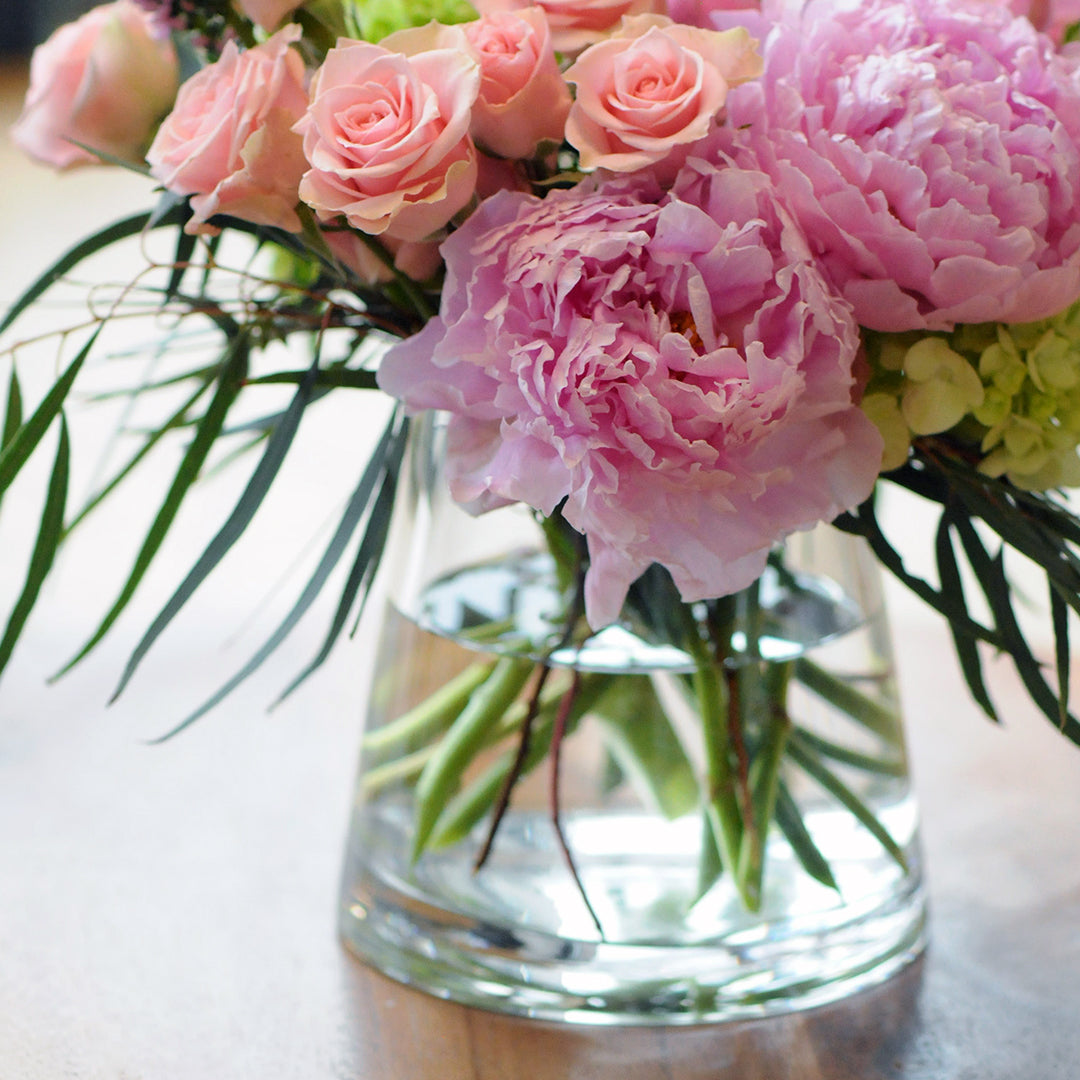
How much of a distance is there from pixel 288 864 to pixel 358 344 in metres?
0.24

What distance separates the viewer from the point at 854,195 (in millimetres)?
392

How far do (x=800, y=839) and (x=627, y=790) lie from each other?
0.07 m

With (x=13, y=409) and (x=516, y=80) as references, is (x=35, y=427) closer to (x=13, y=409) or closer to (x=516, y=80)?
(x=13, y=409)

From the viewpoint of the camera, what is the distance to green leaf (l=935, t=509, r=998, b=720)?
0.49m

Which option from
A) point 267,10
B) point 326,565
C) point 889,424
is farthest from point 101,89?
point 889,424

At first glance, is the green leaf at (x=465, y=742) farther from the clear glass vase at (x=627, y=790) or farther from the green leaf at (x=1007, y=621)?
the green leaf at (x=1007, y=621)

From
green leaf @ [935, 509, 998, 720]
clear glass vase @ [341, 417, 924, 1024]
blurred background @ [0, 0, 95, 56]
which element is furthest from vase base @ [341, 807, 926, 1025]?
blurred background @ [0, 0, 95, 56]

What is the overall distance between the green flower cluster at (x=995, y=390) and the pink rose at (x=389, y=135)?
14 cm

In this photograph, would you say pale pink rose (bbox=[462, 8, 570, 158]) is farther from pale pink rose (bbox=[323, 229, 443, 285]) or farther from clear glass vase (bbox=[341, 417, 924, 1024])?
clear glass vase (bbox=[341, 417, 924, 1024])

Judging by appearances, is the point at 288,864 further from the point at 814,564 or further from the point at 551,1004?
the point at 814,564

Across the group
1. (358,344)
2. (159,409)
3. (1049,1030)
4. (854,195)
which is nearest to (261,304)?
(358,344)

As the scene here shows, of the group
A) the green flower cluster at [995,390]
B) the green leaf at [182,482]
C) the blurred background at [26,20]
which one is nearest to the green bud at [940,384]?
the green flower cluster at [995,390]

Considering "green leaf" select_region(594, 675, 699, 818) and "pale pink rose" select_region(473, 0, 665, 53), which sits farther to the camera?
"green leaf" select_region(594, 675, 699, 818)

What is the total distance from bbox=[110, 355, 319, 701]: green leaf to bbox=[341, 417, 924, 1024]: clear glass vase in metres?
0.10
